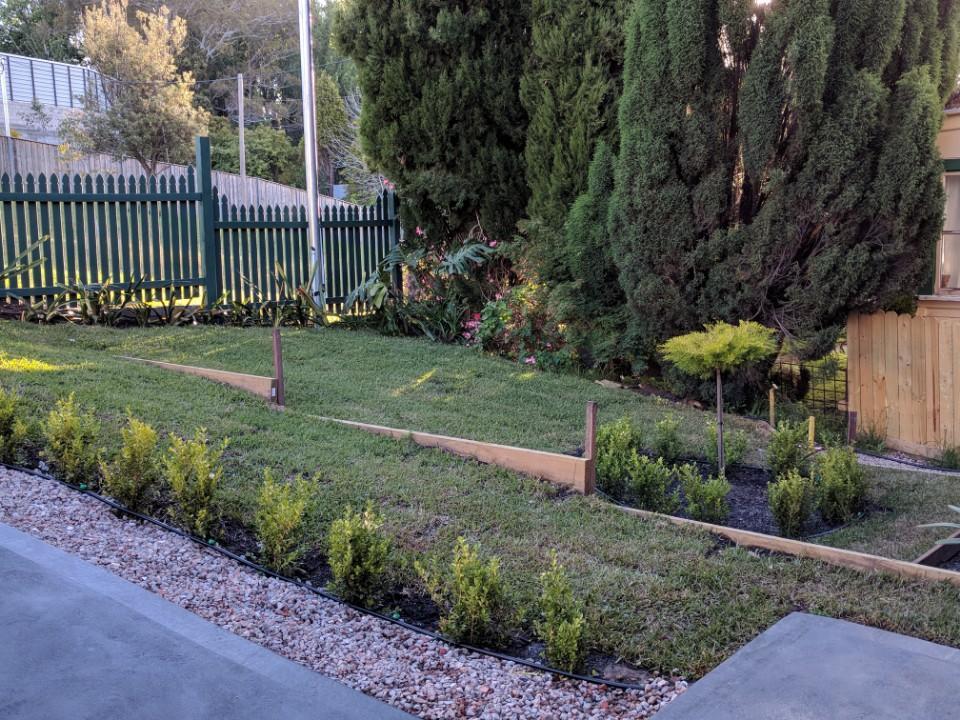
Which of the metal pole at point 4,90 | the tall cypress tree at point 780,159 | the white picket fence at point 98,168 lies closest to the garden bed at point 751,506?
the tall cypress tree at point 780,159

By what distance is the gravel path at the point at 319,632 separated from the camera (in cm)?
297

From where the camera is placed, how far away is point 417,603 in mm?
3785

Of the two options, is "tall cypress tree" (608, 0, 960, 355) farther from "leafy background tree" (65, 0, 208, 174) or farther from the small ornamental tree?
"leafy background tree" (65, 0, 208, 174)

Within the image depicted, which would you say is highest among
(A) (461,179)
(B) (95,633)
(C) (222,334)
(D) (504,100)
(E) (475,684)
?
(D) (504,100)

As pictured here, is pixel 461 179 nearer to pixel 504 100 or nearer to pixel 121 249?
pixel 504 100

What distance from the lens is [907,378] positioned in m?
7.80

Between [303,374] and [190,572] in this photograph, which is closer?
[190,572]

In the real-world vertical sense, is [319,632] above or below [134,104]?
below

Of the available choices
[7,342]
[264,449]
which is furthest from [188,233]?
[264,449]

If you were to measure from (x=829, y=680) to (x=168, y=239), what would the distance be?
31.8ft

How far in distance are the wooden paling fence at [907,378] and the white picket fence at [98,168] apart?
52.7ft

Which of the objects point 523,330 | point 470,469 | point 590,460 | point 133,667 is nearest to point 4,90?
point 523,330

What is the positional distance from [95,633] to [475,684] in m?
1.30

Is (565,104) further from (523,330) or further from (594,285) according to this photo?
(523,330)
